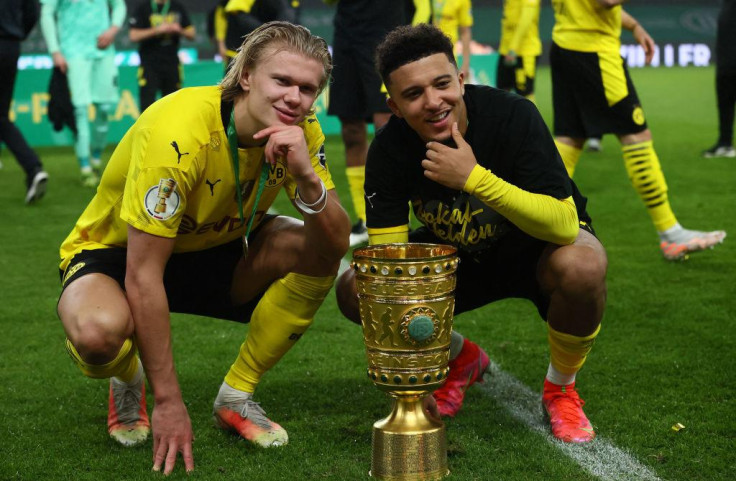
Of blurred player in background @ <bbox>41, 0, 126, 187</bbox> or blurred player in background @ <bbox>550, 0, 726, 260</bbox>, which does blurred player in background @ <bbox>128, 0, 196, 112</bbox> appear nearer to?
blurred player in background @ <bbox>41, 0, 126, 187</bbox>

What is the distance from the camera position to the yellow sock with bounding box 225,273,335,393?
315 centimetres

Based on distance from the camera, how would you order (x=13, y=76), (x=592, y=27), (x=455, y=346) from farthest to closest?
(x=13, y=76), (x=592, y=27), (x=455, y=346)

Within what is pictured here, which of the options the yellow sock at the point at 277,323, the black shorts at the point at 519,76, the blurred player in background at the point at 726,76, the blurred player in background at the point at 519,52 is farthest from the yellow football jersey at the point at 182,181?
the blurred player in background at the point at 726,76

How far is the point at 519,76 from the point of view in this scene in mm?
9852

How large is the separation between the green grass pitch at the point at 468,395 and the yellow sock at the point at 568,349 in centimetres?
20

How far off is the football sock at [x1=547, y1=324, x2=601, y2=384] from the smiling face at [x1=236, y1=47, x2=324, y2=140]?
3.40 feet

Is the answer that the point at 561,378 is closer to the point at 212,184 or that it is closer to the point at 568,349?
the point at 568,349

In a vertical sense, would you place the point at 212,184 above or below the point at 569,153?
above

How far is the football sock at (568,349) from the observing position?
3.07m

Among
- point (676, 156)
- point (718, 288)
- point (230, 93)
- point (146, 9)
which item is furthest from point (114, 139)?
point (230, 93)

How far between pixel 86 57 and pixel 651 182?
221 inches

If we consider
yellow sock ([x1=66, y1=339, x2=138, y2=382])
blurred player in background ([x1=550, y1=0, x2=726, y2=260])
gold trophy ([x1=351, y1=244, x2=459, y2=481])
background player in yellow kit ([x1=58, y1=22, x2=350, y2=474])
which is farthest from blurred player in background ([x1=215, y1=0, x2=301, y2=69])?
gold trophy ([x1=351, y1=244, x2=459, y2=481])

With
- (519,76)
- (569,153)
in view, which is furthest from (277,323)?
(519,76)

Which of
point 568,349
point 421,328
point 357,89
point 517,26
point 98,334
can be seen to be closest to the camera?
point 421,328
